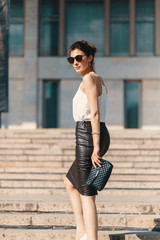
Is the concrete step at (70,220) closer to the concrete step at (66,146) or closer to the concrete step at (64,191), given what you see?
the concrete step at (64,191)

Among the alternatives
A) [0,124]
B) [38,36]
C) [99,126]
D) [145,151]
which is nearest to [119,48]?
[38,36]

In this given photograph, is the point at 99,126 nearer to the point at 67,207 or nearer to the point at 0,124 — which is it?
the point at 67,207

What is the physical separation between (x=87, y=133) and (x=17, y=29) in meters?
18.9

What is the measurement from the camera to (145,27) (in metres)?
21.8

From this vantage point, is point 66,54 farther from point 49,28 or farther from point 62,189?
point 62,189

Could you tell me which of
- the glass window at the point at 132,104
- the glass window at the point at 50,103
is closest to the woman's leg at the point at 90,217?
the glass window at the point at 50,103

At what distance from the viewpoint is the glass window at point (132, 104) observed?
71.1 feet

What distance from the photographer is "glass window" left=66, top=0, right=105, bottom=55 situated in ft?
71.8

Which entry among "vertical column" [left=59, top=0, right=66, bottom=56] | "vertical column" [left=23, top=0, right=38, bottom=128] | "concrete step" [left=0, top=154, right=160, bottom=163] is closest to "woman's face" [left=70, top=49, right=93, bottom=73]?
"concrete step" [left=0, top=154, right=160, bottom=163]

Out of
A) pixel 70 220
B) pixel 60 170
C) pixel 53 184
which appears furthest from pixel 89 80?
pixel 60 170

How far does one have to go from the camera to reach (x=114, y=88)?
2150cm

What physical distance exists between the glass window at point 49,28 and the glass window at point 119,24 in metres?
2.77

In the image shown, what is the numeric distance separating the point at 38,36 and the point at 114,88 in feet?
15.1

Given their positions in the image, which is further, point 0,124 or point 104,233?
point 0,124
